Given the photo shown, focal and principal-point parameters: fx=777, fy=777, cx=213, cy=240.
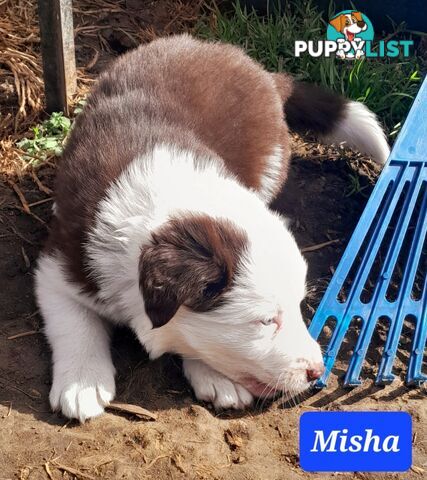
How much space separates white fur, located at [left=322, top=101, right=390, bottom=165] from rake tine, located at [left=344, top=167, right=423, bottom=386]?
516 millimetres

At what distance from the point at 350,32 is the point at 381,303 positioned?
2742 millimetres

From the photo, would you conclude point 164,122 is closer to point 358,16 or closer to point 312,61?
point 312,61

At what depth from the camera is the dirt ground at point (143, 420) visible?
286cm

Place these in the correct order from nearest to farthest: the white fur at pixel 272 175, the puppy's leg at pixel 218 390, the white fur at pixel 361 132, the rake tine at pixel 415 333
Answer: the puppy's leg at pixel 218 390 → the rake tine at pixel 415 333 → the white fur at pixel 272 175 → the white fur at pixel 361 132

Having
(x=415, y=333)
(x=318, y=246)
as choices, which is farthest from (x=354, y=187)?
(x=415, y=333)

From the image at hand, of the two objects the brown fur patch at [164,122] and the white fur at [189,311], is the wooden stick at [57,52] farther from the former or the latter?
the white fur at [189,311]

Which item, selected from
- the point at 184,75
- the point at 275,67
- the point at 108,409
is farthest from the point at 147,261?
the point at 275,67

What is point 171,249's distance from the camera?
2.70 m

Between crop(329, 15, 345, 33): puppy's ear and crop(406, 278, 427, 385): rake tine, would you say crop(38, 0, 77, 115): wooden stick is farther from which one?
crop(406, 278, 427, 385): rake tine

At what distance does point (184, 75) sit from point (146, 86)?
0.22 m

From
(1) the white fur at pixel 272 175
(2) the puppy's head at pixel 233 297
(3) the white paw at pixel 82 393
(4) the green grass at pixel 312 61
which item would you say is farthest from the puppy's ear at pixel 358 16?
(3) the white paw at pixel 82 393

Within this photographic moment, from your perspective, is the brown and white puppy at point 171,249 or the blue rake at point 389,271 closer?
the brown and white puppy at point 171,249

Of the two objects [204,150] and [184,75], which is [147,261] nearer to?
[204,150]

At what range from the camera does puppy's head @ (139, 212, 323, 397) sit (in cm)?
268
